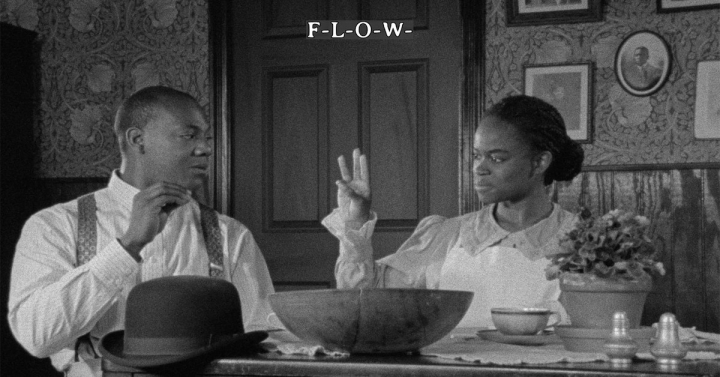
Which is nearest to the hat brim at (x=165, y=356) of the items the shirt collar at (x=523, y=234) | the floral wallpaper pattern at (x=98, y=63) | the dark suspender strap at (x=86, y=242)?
the dark suspender strap at (x=86, y=242)

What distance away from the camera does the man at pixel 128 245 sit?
2.74 meters

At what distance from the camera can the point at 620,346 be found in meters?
1.66

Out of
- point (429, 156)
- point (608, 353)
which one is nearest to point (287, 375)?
point (608, 353)

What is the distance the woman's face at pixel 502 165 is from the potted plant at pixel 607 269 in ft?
3.05

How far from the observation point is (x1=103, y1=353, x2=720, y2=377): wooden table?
5.25 ft

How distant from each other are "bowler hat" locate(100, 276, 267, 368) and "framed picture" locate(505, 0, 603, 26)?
9.15ft

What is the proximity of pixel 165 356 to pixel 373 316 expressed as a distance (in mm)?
338

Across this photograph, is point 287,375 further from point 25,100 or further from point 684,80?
point 25,100

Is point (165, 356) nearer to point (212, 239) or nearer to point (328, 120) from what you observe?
point (212, 239)

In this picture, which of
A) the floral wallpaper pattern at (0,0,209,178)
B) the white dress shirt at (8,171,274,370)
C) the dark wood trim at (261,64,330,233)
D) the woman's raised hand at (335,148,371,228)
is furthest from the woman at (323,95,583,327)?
the floral wallpaper pattern at (0,0,209,178)

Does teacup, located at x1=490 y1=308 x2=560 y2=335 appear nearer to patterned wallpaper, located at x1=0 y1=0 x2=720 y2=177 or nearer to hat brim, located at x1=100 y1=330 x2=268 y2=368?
hat brim, located at x1=100 y1=330 x2=268 y2=368

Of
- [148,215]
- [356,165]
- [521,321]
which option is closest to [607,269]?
[521,321]

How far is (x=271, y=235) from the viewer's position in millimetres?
4758

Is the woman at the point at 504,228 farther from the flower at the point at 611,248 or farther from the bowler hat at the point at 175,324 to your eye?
the bowler hat at the point at 175,324
